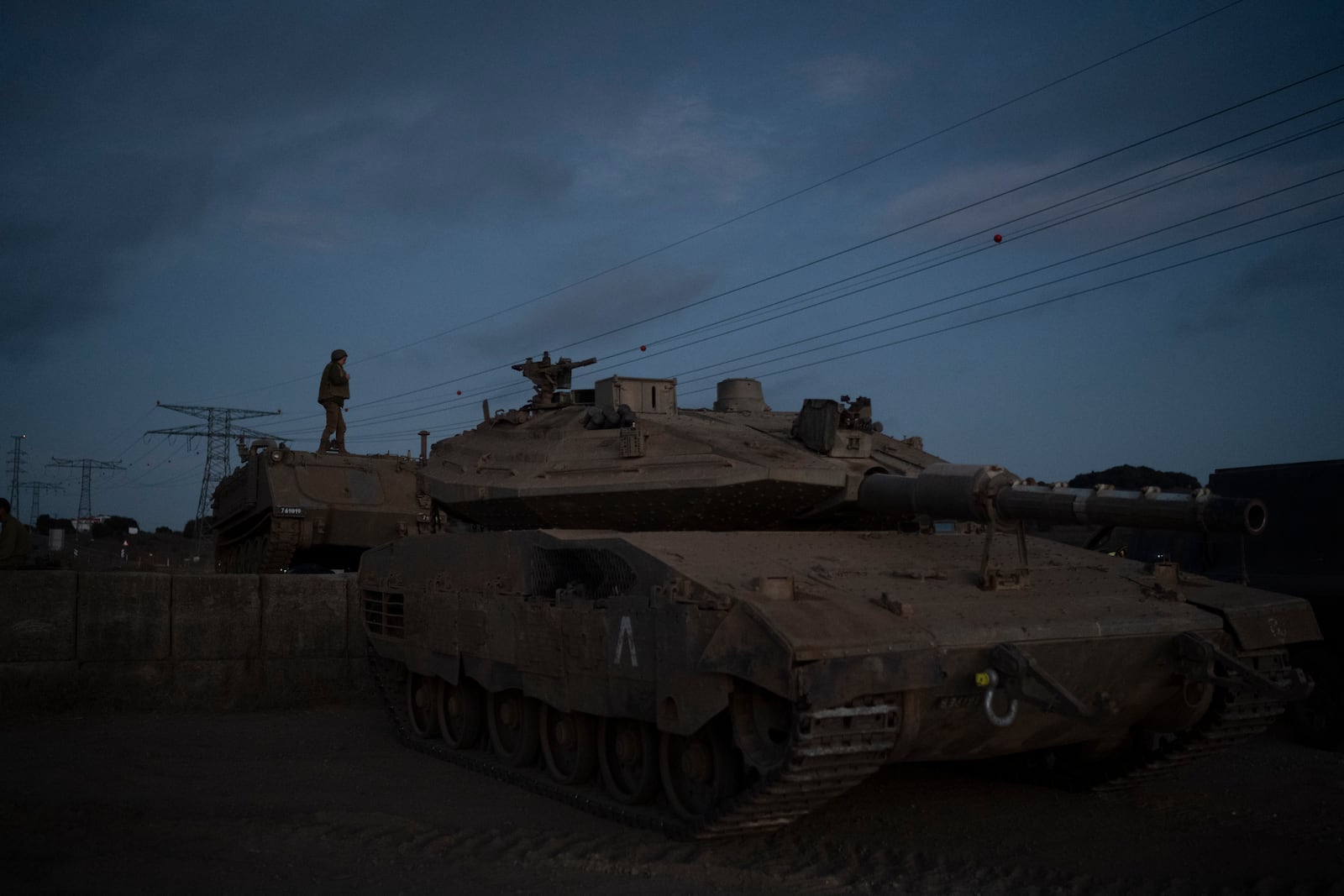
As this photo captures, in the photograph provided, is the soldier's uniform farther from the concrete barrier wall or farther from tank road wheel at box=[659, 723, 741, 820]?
tank road wheel at box=[659, 723, 741, 820]

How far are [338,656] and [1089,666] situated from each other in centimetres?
834

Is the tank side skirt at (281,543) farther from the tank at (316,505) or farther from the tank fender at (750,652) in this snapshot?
the tank fender at (750,652)

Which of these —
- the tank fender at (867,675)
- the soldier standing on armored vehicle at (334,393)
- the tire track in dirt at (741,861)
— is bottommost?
the tire track in dirt at (741,861)

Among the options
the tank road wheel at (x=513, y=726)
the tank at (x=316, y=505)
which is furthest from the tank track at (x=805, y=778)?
the tank at (x=316, y=505)

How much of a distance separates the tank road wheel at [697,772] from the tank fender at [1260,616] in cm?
302

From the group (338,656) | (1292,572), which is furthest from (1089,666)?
(338,656)

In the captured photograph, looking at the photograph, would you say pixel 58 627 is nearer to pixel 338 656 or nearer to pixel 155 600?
pixel 155 600

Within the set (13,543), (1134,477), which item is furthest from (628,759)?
(1134,477)

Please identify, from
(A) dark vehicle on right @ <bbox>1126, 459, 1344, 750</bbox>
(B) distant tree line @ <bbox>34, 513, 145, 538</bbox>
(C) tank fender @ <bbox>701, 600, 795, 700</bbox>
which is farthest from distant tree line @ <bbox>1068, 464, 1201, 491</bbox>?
(B) distant tree line @ <bbox>34, 513, 145, 538</bbox>

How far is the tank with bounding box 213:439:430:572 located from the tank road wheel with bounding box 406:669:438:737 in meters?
5.90

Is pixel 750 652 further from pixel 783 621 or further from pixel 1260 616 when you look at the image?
pixel 1260 616

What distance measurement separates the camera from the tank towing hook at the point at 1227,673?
259 inches

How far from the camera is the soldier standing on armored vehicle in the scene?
1669 cm

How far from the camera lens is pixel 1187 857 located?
253 inches
